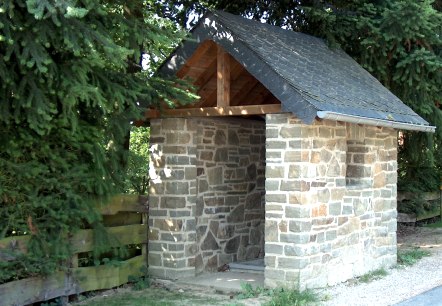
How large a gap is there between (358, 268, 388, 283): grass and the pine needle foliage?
380 cm

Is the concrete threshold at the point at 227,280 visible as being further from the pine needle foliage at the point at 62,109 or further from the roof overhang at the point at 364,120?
the roof overhang at the point at 364,120

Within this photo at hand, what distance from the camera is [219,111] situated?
861cm

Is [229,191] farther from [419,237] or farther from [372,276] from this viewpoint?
[419,237]

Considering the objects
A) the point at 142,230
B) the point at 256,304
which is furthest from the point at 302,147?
the point at 142,230

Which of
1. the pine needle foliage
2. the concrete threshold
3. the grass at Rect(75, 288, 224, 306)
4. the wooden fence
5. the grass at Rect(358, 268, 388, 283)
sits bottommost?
the grass at Rect(75, 288, 224, 306)

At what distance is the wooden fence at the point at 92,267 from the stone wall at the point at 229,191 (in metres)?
0.99

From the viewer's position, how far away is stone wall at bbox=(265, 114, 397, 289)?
311 inches

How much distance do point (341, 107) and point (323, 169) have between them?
92 cm

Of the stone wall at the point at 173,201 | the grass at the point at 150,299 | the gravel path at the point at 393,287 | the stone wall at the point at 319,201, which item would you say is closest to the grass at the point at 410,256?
the gravel path at the point at 393,287

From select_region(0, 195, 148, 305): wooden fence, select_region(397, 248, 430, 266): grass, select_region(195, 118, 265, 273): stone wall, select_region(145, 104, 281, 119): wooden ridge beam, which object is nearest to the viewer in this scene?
select_region(0, 195, 148, 305): wooden fence

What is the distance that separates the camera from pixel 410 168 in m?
16.6

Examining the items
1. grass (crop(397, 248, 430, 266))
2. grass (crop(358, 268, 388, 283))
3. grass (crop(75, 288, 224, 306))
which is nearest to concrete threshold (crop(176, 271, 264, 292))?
grass (crop(75, 288, 224, 306))

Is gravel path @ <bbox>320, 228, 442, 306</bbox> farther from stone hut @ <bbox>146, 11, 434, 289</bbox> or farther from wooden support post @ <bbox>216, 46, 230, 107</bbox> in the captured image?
wooden support post @ <bbox>216, 46, 230, 107</bbox>

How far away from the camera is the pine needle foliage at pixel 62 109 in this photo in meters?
5.34
